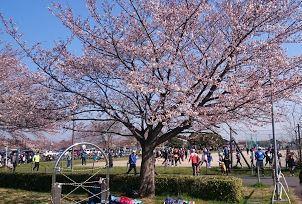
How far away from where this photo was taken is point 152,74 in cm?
1221

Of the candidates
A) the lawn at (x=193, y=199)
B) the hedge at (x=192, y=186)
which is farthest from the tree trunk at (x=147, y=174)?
the hedge at (x=192, y=186)

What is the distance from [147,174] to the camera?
14.3m

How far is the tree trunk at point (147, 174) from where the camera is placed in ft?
46.5

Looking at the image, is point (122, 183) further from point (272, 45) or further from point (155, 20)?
point (272, 45)

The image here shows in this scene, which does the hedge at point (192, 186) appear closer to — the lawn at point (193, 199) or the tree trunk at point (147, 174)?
the lawn at point (193, 199)

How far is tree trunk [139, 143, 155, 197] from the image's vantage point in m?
14.2

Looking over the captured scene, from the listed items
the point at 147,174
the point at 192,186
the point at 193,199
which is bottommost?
the point at 193,199

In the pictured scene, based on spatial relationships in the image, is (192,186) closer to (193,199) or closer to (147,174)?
(193,199)

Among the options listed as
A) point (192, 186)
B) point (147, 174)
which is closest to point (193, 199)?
point (192, 186)

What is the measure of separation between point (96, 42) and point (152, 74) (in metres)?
2.32

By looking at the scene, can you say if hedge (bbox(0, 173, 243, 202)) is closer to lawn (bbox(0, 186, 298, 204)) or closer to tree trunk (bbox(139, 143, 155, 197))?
lawn (bbox(0, 186, 298, 204))

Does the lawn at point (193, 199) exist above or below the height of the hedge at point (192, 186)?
below

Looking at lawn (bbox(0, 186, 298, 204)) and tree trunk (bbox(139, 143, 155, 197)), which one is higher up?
tree trunk (bbox(139, 143, 155, 197))

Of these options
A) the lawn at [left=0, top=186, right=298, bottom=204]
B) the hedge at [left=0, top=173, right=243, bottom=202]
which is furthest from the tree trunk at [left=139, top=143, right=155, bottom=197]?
the hedge at [left=0, top=173, right=243, bottom=202]
